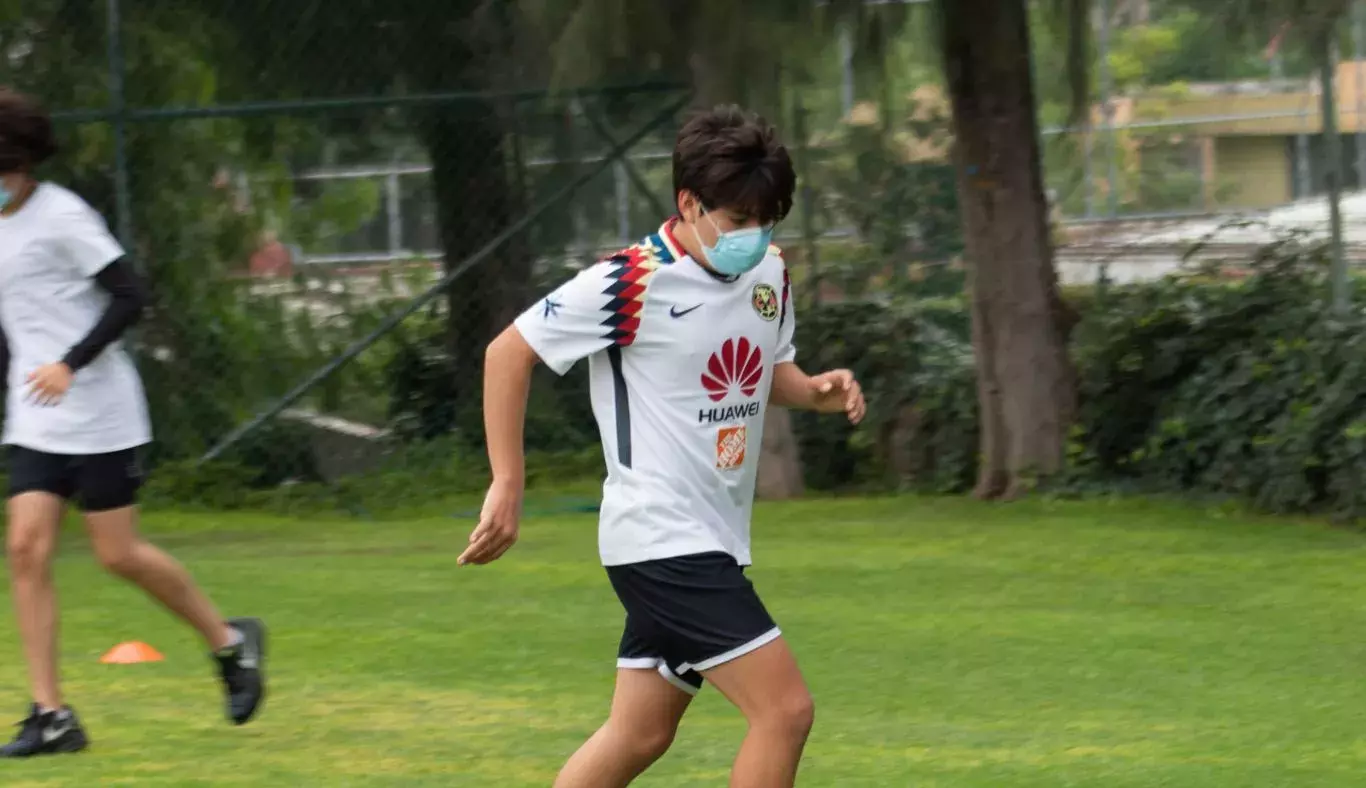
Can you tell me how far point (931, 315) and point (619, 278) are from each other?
358 inches

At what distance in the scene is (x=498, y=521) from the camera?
414 centimetres

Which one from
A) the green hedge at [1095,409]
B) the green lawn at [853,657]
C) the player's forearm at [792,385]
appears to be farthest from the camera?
the green hedge at [1095,409]

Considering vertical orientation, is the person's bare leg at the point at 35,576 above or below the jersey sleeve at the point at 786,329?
below

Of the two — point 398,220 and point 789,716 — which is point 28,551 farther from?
point 398,220

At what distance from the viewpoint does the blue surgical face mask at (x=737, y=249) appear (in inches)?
165

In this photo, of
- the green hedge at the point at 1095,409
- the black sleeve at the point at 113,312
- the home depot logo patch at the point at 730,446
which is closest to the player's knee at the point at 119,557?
the black sleeve at the point at 113,312

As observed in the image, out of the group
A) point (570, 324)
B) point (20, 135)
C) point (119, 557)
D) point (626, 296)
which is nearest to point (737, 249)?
point (626, 296)

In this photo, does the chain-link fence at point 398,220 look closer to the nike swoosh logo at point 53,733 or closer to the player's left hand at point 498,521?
the nike swoosh logo at point 53,733

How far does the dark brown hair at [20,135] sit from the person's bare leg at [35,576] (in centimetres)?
92

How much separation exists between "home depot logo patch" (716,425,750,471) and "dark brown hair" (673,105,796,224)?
16.2 inches

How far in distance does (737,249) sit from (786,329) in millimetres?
419

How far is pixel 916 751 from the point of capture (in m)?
5.90

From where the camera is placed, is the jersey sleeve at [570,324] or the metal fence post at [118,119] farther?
the metal fence post at [118,119]

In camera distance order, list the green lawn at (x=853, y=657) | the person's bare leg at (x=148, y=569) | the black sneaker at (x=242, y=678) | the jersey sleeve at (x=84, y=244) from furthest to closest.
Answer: the black sneaker at (x=242, y=678) < the person's bare leg at (x=148, y=569) < the jersey sleeve at (x=84, y=244) < the green lawn at (x=853, y=657)
